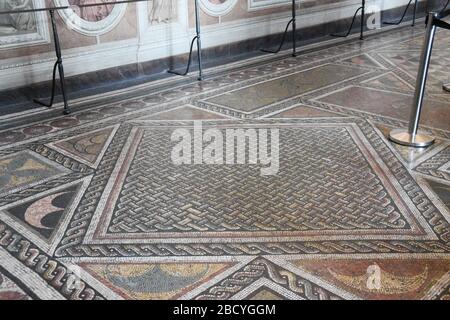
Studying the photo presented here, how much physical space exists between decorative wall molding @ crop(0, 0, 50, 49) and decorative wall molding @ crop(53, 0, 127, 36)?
0.61ft

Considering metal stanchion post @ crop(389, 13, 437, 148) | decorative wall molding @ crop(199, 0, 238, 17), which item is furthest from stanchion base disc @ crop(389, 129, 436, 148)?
decorative wall molding @ crop(199, 0, 238, 17)

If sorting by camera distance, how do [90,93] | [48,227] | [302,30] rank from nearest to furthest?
1. [48,227]
2. [90,93]
3. [302,30]

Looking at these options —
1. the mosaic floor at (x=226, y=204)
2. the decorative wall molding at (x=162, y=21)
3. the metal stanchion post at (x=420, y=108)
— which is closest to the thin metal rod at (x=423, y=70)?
the metal stanchion post at (x=420, y=108)

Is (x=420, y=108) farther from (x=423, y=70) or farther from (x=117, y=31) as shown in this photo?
(x=117, y=31)

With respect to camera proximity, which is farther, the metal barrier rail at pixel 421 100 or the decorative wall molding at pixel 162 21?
the decorative wall molding at pixel 162 21

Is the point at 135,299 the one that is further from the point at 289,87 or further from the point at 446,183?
the point at 289,87

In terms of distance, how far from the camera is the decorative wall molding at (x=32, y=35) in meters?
4.63

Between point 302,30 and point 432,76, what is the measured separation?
2351mm

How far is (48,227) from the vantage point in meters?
2.73

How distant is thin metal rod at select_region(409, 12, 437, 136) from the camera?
11.8 feet

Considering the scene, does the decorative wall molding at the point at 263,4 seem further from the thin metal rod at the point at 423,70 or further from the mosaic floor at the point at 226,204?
the thin metal rod at the point at 423,70

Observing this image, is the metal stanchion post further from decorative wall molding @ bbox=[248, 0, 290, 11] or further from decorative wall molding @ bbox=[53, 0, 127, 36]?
decorative wall molding @ bbox=[248, 0, 290, 11]

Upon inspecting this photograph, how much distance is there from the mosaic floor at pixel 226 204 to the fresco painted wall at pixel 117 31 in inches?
20.3

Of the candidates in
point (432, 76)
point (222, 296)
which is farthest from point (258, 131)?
point (432, 76)
